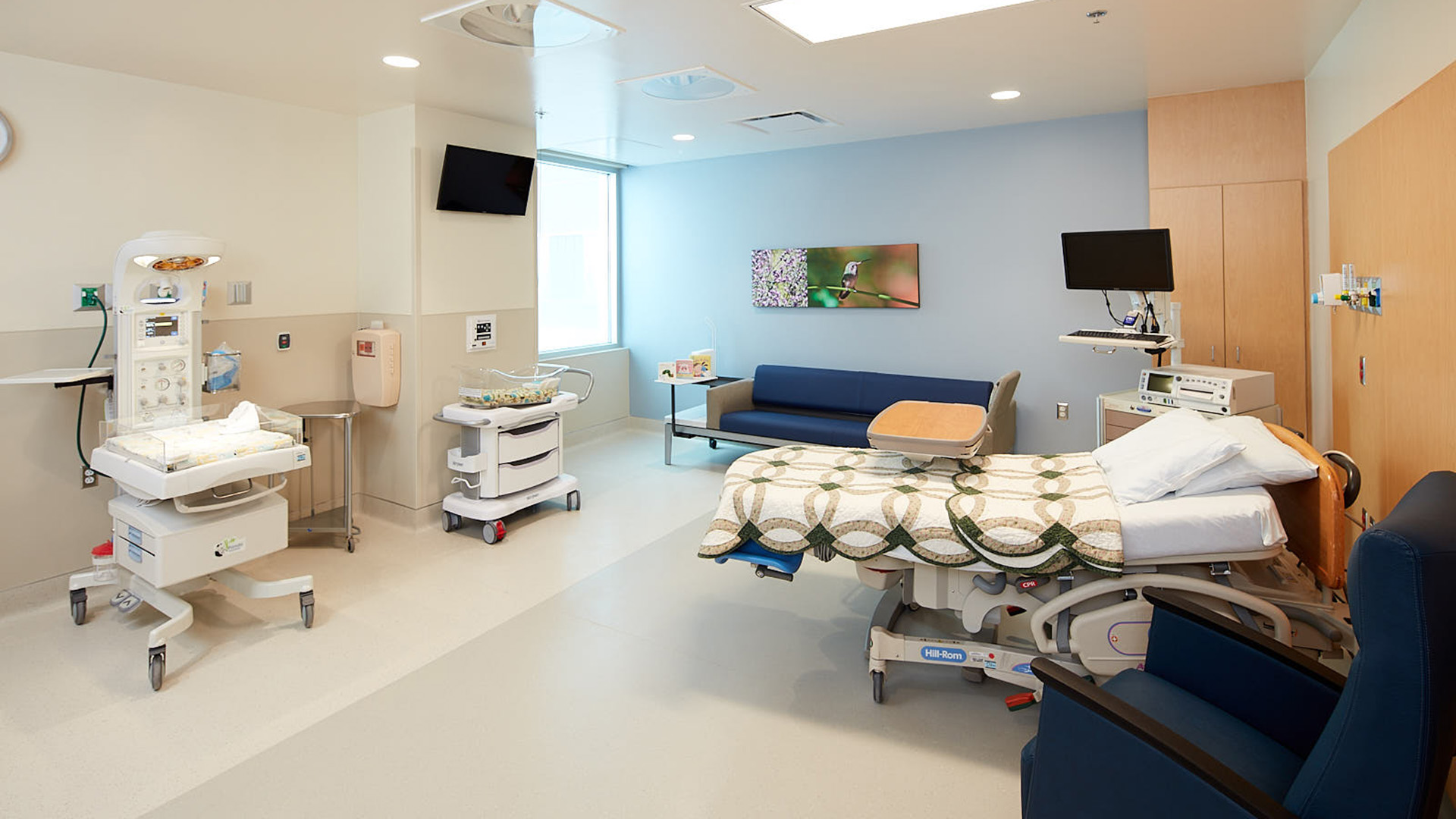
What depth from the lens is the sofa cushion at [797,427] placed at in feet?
19.6

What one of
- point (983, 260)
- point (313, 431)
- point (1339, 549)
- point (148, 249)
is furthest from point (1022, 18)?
point (313, 431)

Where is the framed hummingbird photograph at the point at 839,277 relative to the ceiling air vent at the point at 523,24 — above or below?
below

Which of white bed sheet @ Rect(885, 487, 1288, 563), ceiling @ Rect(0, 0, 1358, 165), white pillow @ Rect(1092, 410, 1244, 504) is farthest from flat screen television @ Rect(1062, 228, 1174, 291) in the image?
white bed sheet @ Rect(885, 487, 1288, 563)

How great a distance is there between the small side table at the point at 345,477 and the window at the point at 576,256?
Answer: 2376 mm

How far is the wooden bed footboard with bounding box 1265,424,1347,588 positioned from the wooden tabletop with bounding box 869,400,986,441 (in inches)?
Answer: 41.4

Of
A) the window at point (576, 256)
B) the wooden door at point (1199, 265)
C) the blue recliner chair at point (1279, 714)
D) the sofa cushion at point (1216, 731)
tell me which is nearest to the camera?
the blue recliner chair at point (1279, 714)

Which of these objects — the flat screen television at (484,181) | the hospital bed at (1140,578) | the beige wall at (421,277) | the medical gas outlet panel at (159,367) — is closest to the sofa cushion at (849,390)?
the beige wall at (421,277)

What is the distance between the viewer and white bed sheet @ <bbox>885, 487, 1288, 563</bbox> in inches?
98.3

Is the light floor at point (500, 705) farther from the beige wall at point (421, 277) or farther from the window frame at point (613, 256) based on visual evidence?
the window frame at point (613, 256)

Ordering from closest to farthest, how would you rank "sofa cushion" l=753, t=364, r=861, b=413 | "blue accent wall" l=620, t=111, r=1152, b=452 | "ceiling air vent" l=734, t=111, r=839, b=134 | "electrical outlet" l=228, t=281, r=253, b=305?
"electrical outlet" l=228, t=281, r=253, b=305 < "ceiling air vent" l=734, t=111, r=839, b=134 < "blue accent wall" l=620, t=111, r=1152, b=452 < "sofa cushion" l=753, t=364, r=861, b=413

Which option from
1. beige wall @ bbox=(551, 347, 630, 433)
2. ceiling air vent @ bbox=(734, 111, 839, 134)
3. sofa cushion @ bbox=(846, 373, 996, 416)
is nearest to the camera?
ceiling air vent @ bbox=(734, 111, 839, 134)

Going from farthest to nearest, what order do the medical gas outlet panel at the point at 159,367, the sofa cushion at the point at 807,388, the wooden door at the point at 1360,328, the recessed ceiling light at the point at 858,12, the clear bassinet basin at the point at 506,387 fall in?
the sofa cushion at the point at 807,388, the clear bassinet basin at the point at 506,387, the medical gas outlet panel at the point at 159,367, the recessed ceiling light at the point at 858,12, the wooden door at the point at 1360,328

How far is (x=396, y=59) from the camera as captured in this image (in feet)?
12.9

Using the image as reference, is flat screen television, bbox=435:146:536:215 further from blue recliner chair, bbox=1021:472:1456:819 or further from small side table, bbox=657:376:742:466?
blue recliner chair, bbox=1021:472:1456:819
